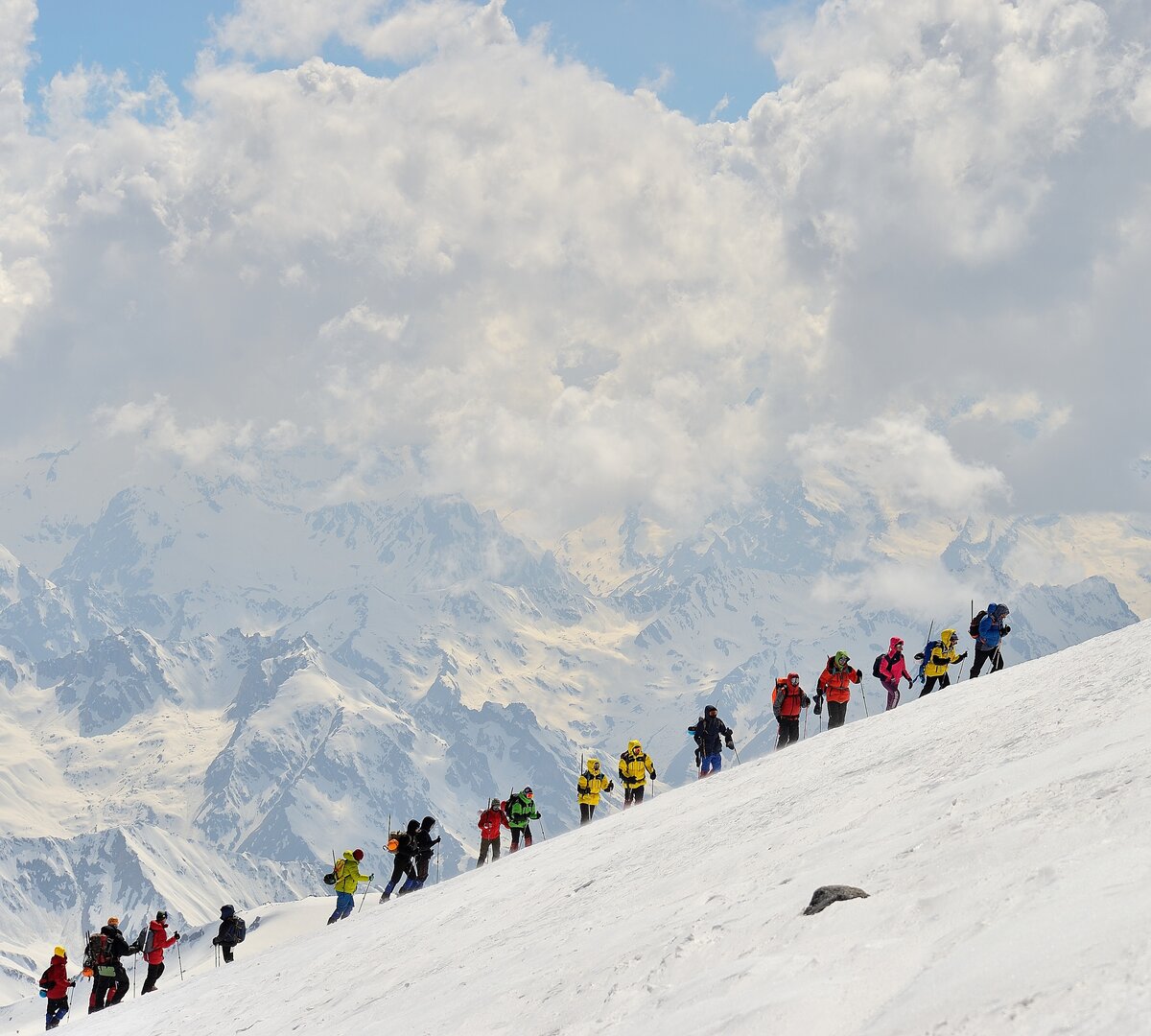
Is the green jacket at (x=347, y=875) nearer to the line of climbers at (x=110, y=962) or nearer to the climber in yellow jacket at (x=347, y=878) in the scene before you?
the climber in yellow jacket at (x=347, y=878)

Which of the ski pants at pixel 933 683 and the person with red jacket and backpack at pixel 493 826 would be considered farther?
the person with red jacket and backpack at pixel 493 826

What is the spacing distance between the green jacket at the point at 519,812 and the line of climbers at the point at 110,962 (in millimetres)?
6926

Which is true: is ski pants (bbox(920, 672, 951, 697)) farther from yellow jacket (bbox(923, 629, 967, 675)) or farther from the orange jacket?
the orange jacket

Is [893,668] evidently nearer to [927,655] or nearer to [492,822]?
[927,655]

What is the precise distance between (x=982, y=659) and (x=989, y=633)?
714 millimetres

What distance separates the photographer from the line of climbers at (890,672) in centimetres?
2872

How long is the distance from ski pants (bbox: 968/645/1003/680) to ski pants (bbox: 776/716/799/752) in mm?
3997

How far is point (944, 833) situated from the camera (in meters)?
12.1

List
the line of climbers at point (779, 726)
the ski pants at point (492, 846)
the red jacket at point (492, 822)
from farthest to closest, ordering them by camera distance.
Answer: the red jacket at point (492, 822), the ski pants at point (492, 846), the line of climbers at point (779, 726)

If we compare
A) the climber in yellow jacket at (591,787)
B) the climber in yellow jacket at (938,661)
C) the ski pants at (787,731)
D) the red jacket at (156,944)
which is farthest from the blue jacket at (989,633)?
the red jacket at (156,944)

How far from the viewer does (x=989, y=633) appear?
2891 centimetres

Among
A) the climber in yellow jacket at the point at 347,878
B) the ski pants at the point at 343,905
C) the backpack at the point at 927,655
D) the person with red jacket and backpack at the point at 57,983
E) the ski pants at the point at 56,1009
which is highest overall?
the backpack at the point at 927,655

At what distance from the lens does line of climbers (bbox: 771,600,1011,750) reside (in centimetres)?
2872

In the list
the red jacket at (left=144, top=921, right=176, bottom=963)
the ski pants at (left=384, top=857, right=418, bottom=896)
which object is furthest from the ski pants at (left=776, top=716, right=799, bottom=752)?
the red jacket at (left=144, top=921, right=176, bottom=963)
